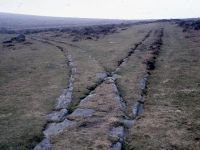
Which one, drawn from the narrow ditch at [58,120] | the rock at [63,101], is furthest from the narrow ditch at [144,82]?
the rock at [63,101]

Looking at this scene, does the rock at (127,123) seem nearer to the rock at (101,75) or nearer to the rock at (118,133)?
the rock at (118,133)

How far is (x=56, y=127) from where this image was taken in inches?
618

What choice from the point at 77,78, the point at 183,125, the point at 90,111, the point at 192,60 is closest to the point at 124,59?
the point at 192,60

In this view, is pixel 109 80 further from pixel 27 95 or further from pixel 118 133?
pixel 118 133

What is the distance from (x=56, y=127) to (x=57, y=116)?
1603 millimetres

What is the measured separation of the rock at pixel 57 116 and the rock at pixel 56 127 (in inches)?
19.1

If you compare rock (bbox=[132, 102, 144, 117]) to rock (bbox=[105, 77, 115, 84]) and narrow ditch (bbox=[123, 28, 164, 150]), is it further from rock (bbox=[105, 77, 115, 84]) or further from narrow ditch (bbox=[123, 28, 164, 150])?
rock (bbox=[105, 77, 115, 84])

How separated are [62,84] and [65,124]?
8.90m

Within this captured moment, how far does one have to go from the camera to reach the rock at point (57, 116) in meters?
16.8

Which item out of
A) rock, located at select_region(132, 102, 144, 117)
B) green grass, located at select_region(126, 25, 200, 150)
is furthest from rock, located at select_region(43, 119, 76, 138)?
rock, located at select_region(132, 102, 144, 117)

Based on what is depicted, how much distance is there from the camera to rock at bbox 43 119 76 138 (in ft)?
49.2

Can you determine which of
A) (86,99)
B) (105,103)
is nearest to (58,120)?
(105,103)

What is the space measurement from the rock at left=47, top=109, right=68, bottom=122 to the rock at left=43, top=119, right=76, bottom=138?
484 mm

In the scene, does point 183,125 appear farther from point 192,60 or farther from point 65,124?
point 192,60
